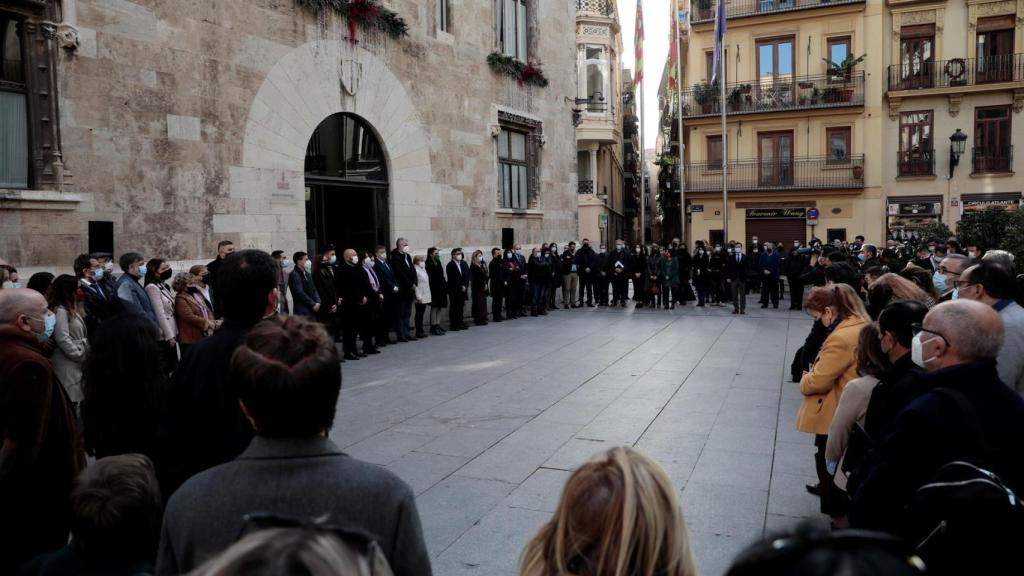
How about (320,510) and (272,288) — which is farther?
(272,288)

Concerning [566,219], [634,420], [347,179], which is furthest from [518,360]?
[566,219]

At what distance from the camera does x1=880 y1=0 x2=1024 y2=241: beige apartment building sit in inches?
1100

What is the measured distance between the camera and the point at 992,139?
28469 mm

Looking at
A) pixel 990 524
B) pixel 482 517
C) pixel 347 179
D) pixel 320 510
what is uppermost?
pixel 347 179

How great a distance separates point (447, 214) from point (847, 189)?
20.2 m

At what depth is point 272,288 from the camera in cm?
321

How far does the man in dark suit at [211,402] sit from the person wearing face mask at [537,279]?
15123mm

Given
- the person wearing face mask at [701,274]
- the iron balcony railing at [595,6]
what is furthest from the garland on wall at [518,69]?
the iron balcony railing at [595,6]

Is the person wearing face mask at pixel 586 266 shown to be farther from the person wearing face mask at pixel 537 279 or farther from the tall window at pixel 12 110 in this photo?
the tall window at pixel 12 110

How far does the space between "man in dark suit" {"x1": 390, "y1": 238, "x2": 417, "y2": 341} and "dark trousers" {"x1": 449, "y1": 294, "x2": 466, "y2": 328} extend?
1.58 m

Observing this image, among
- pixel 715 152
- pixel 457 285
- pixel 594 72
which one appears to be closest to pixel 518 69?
pixel 457 285

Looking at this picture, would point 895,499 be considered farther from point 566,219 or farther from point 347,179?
point 566,219

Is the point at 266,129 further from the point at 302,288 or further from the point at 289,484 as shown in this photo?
the point at 289,484

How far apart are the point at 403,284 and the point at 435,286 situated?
1.19 metres
